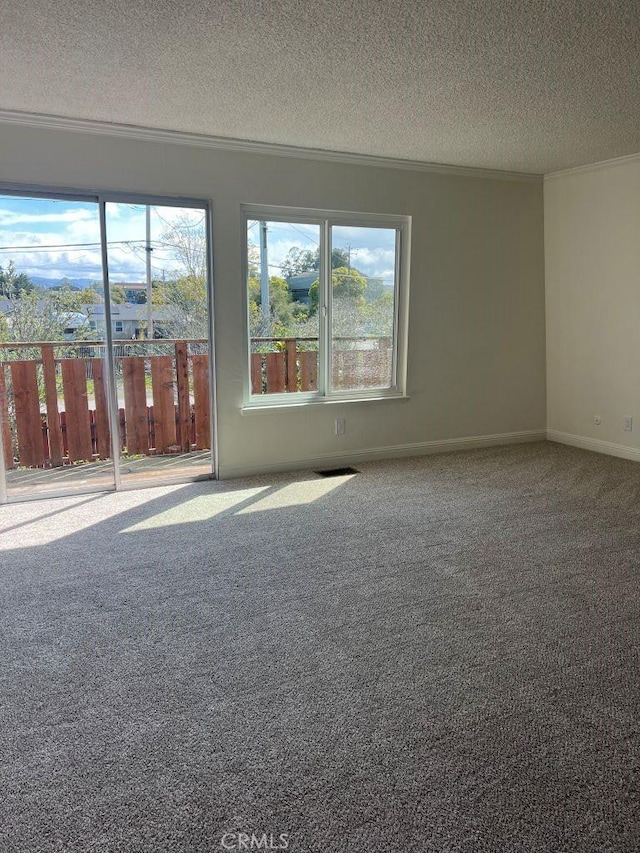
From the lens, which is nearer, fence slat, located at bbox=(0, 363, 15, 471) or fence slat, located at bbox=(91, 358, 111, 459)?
fence slat, located at bbox=(0, 363, 15, 471)

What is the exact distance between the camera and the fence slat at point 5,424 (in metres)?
4.15

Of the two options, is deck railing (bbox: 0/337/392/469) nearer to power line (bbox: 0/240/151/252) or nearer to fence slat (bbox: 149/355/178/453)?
fence slat (bbox: 149/355/178/453)

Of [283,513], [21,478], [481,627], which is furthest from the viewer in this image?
[21,478]

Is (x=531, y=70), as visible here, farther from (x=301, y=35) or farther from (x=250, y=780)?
(x=250, y=780)

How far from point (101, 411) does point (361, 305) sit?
228 centimetres

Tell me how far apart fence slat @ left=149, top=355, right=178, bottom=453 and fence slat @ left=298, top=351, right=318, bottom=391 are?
41.6 inches

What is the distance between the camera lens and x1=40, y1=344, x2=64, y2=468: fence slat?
4289 millimetres

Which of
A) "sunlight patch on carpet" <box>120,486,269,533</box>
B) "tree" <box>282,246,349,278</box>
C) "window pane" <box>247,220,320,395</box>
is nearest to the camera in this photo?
"sunlight patch on carpet" <box>120,486,269,533</box>

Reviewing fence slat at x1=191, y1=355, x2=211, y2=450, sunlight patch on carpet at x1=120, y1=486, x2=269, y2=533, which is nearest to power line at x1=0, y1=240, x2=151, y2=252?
fence slat at x1=191, y1=355, x2=211, y2=450

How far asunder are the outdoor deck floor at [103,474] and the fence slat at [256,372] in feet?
2.32

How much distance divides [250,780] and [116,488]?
315 centimetres

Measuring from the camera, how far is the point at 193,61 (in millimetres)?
2957

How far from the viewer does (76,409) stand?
4520 millimetres

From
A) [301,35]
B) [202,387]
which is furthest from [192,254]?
[301,35]
